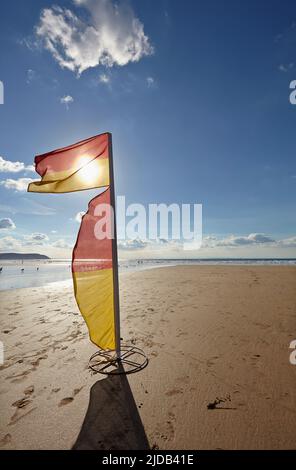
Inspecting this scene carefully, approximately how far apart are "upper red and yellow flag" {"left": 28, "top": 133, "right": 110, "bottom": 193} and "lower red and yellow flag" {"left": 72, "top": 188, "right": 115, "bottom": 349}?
47 cm

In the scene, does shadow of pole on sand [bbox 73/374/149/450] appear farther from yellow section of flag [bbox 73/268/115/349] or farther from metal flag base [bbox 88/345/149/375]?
yellow section of flag [bbox 73/268/115/349]

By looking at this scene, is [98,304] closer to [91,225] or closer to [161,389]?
[91,225]

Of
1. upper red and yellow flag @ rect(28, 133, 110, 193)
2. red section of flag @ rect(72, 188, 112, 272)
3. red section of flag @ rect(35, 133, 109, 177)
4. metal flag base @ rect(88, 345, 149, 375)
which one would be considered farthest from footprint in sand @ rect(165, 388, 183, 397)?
red section of flag @ rect(35, 133, 109, 177)

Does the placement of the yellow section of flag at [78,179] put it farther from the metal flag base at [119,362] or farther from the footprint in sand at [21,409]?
the footprint in sand at [21,409]

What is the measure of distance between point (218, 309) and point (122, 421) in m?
6.77

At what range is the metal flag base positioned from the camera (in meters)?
4.88

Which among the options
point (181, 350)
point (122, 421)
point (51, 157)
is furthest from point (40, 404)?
point (51, 157)

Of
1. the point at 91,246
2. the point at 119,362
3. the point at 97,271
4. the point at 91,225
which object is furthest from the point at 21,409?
the point at 91,225

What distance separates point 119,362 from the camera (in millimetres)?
5215

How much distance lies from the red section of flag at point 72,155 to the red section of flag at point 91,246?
92 cm

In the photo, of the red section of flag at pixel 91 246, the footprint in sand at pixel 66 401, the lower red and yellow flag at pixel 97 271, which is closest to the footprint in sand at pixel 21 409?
the footprint in sand at pixel 66 401

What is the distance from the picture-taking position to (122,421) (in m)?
3.41

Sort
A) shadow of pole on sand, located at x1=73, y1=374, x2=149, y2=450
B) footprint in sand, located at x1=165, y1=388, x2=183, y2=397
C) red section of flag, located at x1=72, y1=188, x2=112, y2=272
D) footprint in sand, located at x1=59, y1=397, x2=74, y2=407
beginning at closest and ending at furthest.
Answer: shadow of pole on sand, located at x1=73, y1=374, x2=149, y2=450 < footprint in sand, located at x1=59, y1=397, x2=74, y2=407 < footprint in sand, located at x1=165, y1=388, x2=183, y2=397 < red section of flag, located at x1=72, y1=188, x2=112, y2=272

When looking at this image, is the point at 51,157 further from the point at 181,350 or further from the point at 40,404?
the point at 181,350
